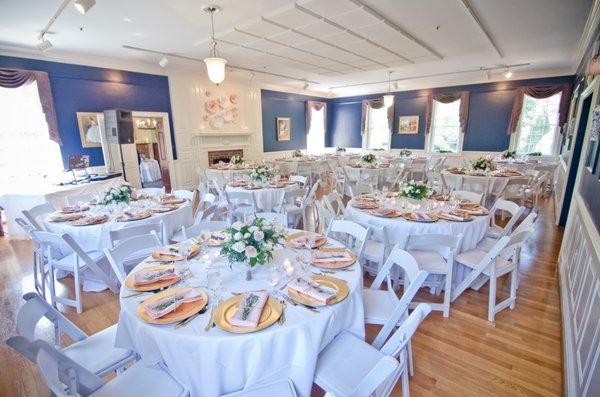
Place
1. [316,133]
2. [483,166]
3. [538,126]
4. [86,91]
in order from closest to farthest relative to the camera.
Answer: [483,166]
[86,91]
[538,126]
[316,133]

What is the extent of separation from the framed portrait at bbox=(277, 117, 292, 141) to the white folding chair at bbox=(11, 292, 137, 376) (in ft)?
32.2

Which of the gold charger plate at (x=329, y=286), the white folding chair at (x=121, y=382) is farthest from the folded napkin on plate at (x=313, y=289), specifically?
the white folding chair at (x=121, y=382)

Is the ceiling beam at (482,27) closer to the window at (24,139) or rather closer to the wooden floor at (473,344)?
the wooden floor at (473,344)

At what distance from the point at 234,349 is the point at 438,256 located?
2244mm

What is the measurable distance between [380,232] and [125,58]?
22.6 ft

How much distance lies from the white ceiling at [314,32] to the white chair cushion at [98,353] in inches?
153

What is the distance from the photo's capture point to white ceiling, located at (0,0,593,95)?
3848 mm

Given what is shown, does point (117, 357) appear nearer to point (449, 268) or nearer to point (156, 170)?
point (449, 268)

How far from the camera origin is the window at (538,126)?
842 centimetres

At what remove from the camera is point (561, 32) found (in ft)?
16.1

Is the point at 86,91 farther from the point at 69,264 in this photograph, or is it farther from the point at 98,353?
the point at 98,353

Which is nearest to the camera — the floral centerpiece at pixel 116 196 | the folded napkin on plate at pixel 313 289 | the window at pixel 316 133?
the folded napkin on plate at pixel 313 289

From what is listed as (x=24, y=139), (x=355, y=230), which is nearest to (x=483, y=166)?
(x=355, y=230)

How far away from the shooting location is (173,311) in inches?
57.9
